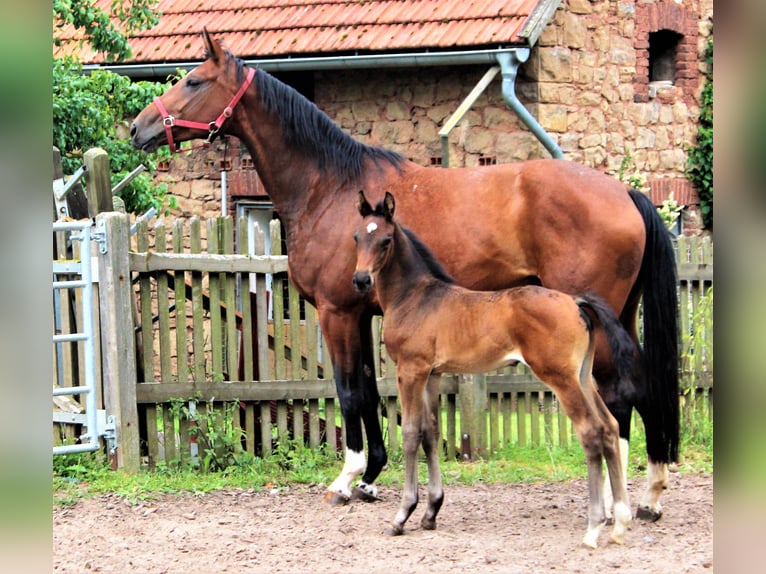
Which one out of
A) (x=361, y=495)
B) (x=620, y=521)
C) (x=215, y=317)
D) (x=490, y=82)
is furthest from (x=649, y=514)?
(x=490, y=82)

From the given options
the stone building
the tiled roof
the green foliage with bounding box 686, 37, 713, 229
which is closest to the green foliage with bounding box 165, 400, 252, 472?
the stone building

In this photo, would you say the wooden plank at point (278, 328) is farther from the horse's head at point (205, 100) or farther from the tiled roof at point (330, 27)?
the tiled roof at point (330, 27)

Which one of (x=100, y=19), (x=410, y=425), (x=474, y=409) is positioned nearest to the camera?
(x=410, y=425)

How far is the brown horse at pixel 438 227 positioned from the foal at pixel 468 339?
0.56 metres

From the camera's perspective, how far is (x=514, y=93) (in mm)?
9750

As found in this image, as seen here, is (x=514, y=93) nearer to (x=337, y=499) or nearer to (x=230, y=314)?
(x=230, y=314)

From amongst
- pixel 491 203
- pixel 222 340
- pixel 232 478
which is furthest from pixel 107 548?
pixel 491 203

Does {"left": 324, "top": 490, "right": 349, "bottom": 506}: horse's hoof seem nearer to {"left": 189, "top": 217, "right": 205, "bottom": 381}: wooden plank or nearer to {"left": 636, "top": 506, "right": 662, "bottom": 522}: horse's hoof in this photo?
{"left": 189, "top": 217, "right": 205, "bottom": 381}: wooden plank

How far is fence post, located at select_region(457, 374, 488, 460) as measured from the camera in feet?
24.7

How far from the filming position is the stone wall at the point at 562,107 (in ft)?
32.8

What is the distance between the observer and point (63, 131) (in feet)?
27.7

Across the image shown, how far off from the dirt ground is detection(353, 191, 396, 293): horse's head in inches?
54.4

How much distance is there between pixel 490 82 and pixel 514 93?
266 mm
